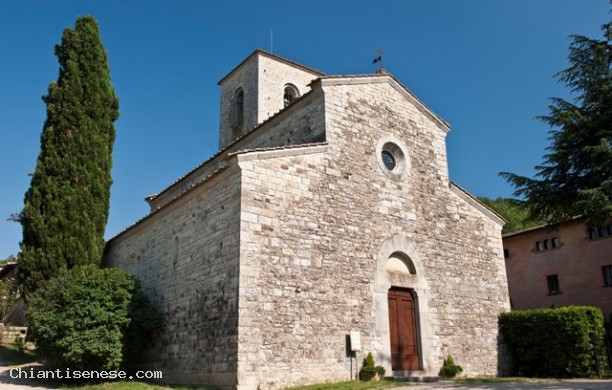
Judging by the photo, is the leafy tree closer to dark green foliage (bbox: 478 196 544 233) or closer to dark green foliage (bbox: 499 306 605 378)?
dark green foliage (bbox: 499 306 605 378)

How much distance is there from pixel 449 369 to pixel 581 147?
994 centimetres

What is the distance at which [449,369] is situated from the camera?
47.5 ft

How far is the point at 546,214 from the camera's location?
66.8 ft

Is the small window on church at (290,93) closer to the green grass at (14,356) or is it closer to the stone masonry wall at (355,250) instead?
the stone masonry wall at (355,250)

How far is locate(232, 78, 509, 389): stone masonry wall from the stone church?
0.04m

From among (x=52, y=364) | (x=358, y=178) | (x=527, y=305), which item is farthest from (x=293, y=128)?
(x=527, y=305)

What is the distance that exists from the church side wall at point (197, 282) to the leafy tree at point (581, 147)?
39.9ft

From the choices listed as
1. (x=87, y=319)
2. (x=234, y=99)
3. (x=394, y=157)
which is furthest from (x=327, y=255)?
(x=234, y=99)

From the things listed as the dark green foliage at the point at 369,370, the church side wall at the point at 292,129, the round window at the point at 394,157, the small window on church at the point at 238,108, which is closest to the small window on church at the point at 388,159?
the round window at the point at 394,157

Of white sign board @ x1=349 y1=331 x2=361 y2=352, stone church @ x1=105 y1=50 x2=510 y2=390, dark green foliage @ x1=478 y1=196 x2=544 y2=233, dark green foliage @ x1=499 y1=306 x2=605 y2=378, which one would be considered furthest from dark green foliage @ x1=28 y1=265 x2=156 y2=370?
dark green foliage @ x1=478 y1=196 x2=544 y2=233

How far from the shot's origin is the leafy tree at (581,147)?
17.9m

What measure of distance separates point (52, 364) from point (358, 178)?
9.84m

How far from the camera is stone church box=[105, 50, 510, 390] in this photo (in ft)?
38.9

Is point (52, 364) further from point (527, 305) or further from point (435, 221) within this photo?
point (527, 305)
